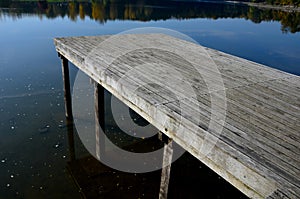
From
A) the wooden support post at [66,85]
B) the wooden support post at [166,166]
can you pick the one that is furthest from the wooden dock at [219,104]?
the wooden support post at [66,85]

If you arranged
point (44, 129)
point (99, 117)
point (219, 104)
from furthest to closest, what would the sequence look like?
point (44, 129) → point (99, 117) → point (219, 104)

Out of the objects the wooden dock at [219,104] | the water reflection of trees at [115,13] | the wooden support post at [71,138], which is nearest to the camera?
the wooden dock at [219,104]

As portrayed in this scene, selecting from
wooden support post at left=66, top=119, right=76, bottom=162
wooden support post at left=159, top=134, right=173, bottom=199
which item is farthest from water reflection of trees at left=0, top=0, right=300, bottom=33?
wooden support post at left=159, top=134, right=173, bottom=199

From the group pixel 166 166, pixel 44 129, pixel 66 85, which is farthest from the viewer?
pixel 66 85

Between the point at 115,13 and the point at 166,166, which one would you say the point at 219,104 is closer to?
the point at 166,166

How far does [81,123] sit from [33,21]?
2449cm

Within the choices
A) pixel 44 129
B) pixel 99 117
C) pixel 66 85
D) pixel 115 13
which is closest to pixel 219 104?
pixel 99 117

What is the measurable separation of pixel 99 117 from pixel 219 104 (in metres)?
3.42

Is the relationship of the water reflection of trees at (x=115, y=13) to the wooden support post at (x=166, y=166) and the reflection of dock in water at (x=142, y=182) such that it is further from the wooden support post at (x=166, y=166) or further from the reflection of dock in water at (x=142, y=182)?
the wooden support post at (x=166, y=166)

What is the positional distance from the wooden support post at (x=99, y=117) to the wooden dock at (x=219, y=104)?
1.99 ft

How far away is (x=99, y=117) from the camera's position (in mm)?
6242

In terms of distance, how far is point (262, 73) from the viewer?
17.9ft

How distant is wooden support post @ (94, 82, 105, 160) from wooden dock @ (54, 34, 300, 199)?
61 cm

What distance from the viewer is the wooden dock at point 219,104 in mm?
2533
